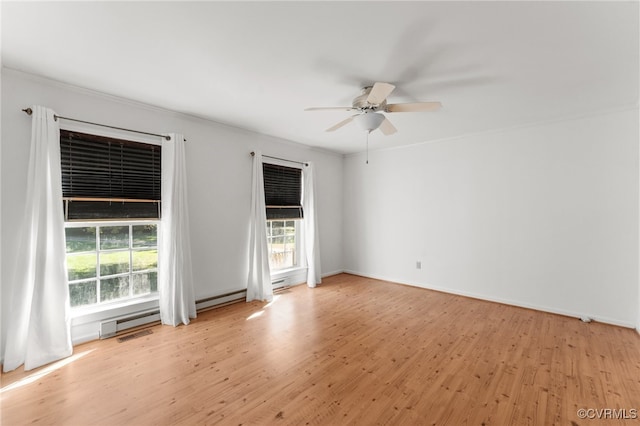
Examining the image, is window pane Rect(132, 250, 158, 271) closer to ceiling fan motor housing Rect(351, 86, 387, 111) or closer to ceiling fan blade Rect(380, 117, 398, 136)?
ceiling fan motor housing Rect(351, 86, 387, 111)

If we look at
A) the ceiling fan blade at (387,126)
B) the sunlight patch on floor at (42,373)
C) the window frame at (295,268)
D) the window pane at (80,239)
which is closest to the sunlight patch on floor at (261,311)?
the window frame at (295,268)

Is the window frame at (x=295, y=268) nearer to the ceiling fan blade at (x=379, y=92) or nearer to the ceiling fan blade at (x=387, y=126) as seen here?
the ceiling fan blade at (x=387, y=126)

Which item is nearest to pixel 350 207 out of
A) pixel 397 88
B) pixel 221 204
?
pixel 221 204

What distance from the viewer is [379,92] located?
2277mm

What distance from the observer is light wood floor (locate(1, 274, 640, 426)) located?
6.04ft

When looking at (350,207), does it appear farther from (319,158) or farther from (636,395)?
(636,395)

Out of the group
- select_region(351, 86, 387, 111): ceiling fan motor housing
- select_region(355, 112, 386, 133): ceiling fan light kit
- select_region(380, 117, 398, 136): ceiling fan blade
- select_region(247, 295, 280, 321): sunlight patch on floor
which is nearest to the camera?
select_region(351, 86, 387, 111): ceiling fan motor housing

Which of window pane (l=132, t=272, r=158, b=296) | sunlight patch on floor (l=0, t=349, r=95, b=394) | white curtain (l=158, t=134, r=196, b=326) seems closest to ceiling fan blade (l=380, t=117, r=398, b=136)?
white curtain (l=158, t=134, r=196, b=326)

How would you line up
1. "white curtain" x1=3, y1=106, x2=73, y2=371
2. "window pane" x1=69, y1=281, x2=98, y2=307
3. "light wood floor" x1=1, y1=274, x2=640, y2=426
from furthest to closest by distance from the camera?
"window pane" x1=69, y1=281, x2=98, y2=307 → "white curtain" x1=3, y1=106, x2=73, y2=371 → "light wood floor" x1=1, y1=274, x2=640, y2=426

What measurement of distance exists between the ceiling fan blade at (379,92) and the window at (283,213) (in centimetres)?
244

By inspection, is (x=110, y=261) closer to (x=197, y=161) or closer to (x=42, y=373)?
(x=42, y=373)

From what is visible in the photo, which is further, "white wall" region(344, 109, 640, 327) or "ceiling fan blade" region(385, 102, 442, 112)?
"white wall" region(344, 109, 640, 327)

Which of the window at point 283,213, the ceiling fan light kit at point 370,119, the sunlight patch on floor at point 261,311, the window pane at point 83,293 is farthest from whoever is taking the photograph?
the window at point 283,213

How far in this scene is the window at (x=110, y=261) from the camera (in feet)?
9.26
